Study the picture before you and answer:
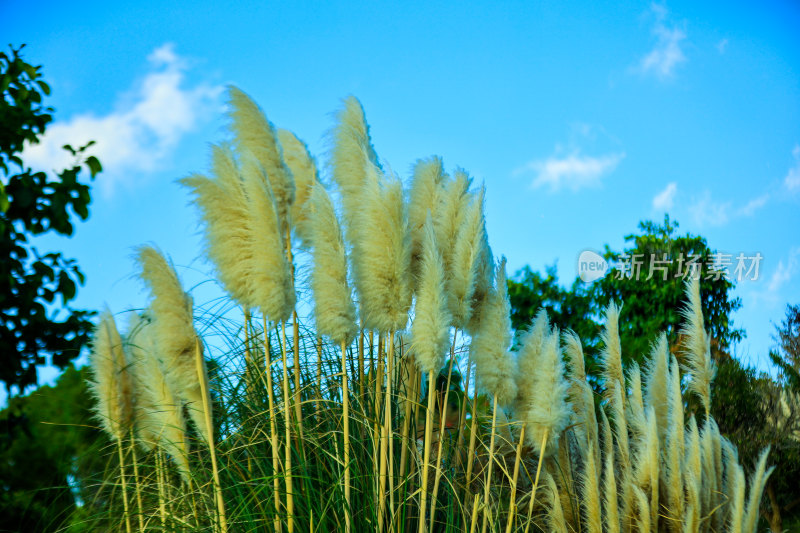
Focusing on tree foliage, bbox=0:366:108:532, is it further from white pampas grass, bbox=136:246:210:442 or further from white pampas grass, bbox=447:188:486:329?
white pampas grass, bbox=447:188:486:329

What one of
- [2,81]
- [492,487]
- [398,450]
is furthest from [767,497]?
[2,81]

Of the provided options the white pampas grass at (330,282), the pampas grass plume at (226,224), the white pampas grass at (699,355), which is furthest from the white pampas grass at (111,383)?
the white pampas grass at (699,355)

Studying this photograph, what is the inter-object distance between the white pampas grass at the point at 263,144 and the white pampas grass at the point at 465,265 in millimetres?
941

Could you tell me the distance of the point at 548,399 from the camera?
3779 millimetres

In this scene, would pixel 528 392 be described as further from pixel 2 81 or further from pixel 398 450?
pixel 2 81

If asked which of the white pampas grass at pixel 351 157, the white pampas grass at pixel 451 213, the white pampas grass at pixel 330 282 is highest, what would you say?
the white pampas grass at pixel 351 157

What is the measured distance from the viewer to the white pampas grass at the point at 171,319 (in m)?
3.19

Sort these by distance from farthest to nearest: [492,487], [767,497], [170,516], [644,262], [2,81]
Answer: [644,262] → [767,497] → [2,81] → [492,487] → [170,516]

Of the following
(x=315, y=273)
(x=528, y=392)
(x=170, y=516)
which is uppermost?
(x=315, y=273)

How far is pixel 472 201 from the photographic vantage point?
396 cm

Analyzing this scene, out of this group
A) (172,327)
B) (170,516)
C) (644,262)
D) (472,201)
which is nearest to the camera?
(172,327)

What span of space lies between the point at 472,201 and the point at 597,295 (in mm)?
15269

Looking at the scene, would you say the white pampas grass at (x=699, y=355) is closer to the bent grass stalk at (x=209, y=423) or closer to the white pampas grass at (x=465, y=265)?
the white pampas grass at (x=465, y=265)

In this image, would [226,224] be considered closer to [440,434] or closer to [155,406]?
[155,406]
